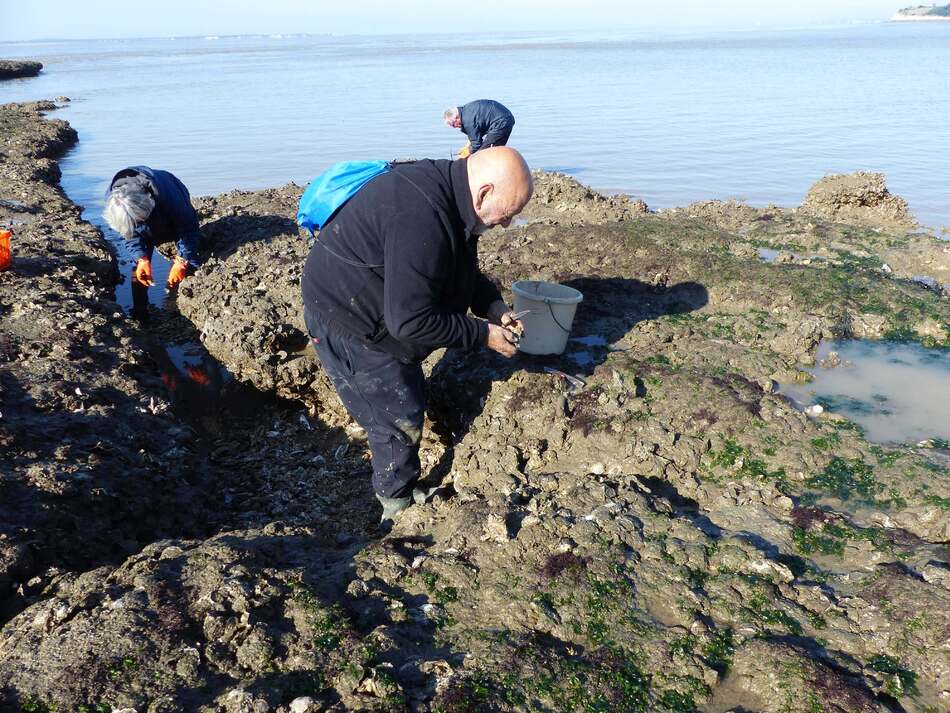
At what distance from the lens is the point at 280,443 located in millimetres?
5375

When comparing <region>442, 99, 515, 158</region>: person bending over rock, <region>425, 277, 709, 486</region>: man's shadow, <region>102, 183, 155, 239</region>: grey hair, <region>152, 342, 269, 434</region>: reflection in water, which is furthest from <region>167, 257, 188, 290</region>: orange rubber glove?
<region>425, 277, 709, 486</region>: man's shadow

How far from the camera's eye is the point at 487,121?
8328 mm

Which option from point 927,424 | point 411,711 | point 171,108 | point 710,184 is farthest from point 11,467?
point 171,108

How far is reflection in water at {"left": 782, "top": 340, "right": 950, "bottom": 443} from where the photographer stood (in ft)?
14.1

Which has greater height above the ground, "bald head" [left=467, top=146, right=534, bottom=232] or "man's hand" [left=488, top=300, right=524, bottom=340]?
"bald head" [left=467, top=146, right=534, bottom=232]

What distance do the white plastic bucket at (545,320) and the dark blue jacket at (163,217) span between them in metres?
4.13

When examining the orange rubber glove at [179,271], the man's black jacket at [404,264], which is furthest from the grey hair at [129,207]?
the man's black jacket at [404,264]

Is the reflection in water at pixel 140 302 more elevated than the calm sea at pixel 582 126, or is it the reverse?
the calm sea at pixel 582 126

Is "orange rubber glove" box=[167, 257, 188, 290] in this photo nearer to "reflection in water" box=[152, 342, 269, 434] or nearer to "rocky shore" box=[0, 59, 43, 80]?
"reflection in water" box=[152, 342, 269, 434]

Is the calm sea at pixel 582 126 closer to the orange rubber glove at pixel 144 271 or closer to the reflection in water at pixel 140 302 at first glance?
the reflection in water at pixel 140 302

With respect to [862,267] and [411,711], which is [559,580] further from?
[862,267]

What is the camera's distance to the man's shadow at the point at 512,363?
4.93 m

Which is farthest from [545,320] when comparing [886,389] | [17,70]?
[17,70]

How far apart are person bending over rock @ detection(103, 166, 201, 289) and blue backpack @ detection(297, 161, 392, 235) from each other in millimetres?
3008
